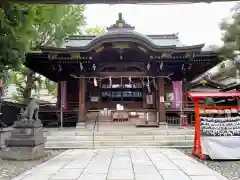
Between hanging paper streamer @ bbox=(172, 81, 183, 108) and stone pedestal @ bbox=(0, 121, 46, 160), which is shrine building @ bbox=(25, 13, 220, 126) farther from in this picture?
stone pedestal @ bbox=(0, 121, 46, 160)

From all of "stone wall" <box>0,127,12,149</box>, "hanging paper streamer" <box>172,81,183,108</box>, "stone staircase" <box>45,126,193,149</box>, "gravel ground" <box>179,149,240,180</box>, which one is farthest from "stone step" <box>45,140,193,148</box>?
"hanging paper streamer" <box>172,81,183,108</box>

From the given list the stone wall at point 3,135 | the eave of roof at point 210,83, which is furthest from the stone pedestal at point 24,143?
the eave of roof at point 210,83

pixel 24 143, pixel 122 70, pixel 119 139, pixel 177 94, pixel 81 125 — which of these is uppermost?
pixel 122 70

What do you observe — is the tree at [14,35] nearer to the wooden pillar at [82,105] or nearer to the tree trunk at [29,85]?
the wooden pillar at [82,105]

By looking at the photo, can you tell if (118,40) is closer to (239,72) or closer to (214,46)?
(214,46)

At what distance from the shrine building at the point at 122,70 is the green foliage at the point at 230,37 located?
0.66 metres

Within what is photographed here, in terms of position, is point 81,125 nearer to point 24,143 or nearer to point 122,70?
point 122,70

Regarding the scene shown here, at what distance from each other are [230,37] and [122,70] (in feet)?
21.1

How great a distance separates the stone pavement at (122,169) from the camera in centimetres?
567

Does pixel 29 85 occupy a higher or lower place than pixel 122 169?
higher

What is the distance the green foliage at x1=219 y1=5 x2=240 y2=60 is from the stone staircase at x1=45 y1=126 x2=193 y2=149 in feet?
17.8

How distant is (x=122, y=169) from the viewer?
6.42 meters

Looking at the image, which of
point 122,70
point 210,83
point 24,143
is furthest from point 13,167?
point 210,83

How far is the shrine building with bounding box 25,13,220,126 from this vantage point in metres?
14.1
